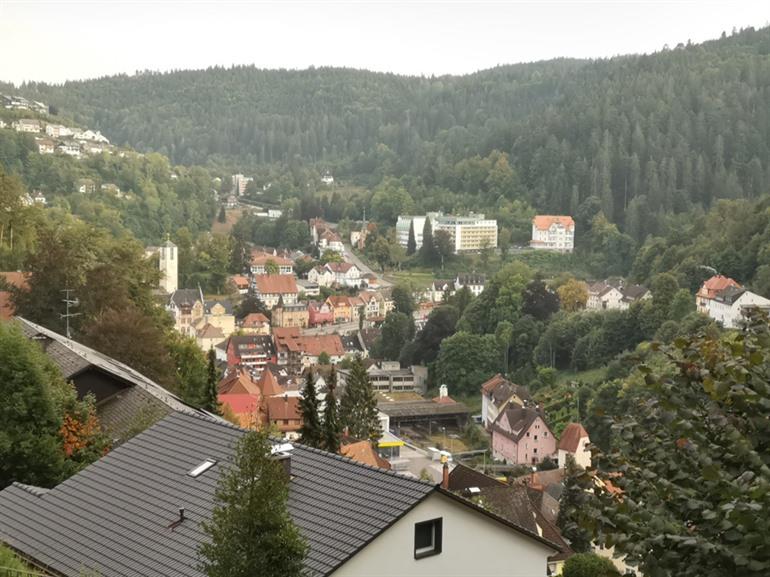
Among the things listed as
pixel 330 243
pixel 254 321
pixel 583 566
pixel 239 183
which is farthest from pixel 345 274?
pixel 583 566

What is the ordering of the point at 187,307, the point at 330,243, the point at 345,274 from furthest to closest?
the point at 330,243 < the point at 345,274 < the point at 187,307

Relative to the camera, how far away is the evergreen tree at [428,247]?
104750 millimetres

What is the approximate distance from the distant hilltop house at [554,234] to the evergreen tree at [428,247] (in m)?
10.5

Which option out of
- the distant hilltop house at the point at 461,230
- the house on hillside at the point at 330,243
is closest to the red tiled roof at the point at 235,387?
the distant hilltop house at the point at 461,230

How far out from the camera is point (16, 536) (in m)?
10.6

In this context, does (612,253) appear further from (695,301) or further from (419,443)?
(419,443)

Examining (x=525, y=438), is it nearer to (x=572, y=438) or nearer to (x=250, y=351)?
(x=572, y=438)

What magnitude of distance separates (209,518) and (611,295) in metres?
72.2

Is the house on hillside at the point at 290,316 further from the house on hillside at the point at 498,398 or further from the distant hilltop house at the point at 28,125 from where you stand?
the distant hilltop house at the point at 28,125

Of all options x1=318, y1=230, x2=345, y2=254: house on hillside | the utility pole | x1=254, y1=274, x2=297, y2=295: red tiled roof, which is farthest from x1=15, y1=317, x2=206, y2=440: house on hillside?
x1=318, y1=230, x2=345, y2=254: house on hillside

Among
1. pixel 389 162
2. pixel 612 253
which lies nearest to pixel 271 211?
pixel 389 162

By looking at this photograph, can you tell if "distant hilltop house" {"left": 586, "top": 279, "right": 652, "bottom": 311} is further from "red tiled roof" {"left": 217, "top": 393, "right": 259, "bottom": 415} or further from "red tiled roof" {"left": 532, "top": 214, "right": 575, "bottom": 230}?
"red tiled roof" {"left": 217, "top": 393, "right": 259, "bottom": 415}

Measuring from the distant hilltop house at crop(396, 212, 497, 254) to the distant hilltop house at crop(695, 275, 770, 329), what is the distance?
4205 cm

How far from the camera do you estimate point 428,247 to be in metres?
105
